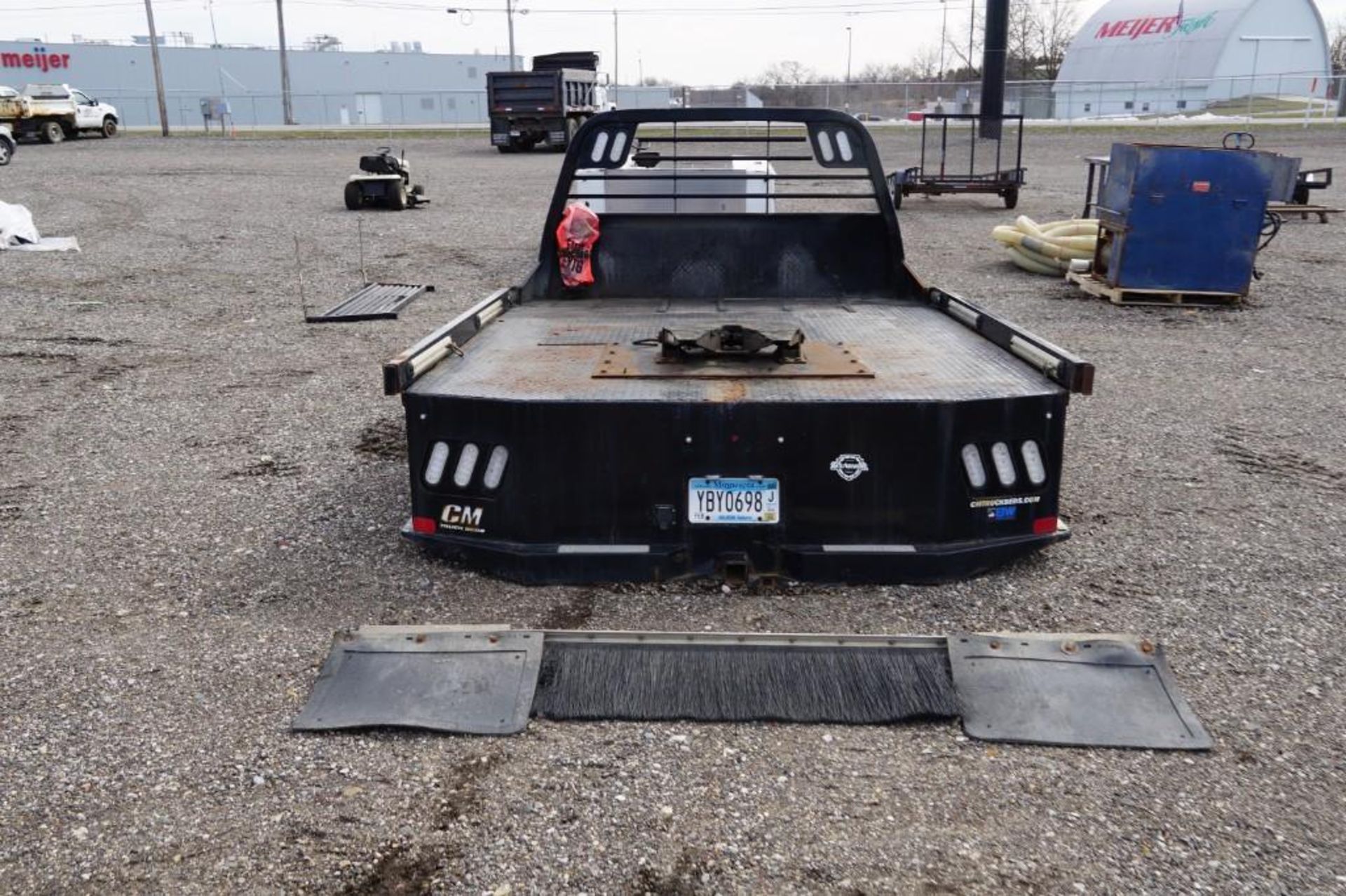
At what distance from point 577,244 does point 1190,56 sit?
57.8m

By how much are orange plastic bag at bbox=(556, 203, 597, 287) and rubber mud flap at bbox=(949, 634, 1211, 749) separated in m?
3.38

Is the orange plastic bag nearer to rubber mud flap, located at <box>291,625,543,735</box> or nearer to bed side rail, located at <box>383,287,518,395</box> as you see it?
bed side rail, located at <box>383,287,518,395</box>

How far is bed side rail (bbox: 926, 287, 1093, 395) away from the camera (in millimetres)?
A: 4199

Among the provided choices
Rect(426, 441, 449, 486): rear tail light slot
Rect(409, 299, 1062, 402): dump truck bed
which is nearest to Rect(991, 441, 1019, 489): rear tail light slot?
Rect(409, 299, 1062, 402): dump truck bed

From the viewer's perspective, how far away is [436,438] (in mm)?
4312

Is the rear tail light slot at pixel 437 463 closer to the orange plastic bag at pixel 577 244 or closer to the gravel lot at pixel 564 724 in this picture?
the gravel lot at pixel 564 724

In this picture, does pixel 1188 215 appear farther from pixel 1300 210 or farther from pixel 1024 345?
pixel 1024 345

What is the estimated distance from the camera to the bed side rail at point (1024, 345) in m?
4.20

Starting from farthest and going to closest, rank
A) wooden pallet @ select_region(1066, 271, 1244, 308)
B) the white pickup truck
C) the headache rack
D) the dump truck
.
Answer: the white pickup truck → the dump truck → wooden pallet @ select_region(1066, 271, 1244, 308) → the headache rack

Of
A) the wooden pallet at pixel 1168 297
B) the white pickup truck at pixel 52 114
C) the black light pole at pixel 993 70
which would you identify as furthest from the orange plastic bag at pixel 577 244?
the white pickup truck at pixel 52 114

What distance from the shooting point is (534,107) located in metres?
32.6

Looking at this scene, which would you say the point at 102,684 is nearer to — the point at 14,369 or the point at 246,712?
the point at 246,712

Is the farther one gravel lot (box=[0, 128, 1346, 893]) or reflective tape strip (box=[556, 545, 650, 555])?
reflective tape strip (box=[556, 545, 650, 555])

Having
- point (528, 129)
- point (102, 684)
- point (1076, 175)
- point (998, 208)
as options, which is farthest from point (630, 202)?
point (528, 129)
